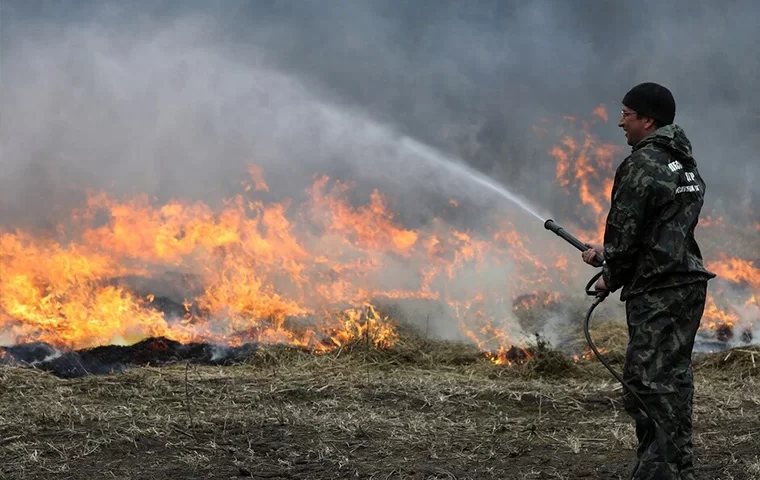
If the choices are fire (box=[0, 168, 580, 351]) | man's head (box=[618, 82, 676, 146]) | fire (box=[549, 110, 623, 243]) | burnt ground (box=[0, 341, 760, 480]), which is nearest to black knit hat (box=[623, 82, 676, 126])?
man's head (box=[618, 82, 676, 146])

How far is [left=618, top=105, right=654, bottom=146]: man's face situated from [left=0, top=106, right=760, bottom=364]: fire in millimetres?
5154

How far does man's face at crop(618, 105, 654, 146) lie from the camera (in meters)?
4.24

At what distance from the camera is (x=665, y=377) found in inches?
158

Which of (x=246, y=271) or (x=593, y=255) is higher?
(x=246, y=271)

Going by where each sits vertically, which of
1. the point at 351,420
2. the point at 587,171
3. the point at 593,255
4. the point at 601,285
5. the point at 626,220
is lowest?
the point at 351,420

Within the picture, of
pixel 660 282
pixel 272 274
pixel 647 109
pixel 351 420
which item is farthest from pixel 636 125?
pixel 272 274

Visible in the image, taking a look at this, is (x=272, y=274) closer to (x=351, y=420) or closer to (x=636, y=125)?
(x=351, y=420)

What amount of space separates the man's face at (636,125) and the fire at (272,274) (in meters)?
5.15

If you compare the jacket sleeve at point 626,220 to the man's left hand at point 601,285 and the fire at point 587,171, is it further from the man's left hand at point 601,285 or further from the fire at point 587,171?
the fire at point 587,171

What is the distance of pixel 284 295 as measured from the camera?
32.8ft

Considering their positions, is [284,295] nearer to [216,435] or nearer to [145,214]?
[145,214]

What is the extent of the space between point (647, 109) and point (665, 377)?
1.53 m

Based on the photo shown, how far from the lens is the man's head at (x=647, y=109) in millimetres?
4180

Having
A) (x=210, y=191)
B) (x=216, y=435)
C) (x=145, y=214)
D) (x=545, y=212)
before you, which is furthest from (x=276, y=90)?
(x=216, y=435)
